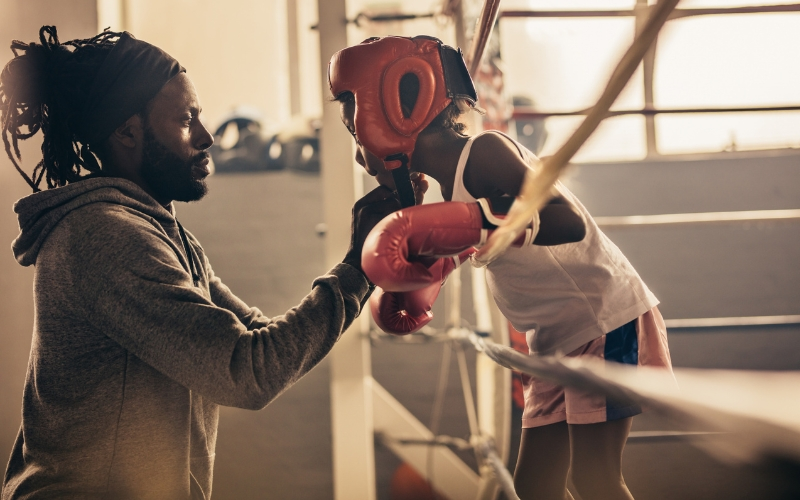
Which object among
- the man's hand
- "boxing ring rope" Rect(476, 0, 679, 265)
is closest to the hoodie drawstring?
the man's hand

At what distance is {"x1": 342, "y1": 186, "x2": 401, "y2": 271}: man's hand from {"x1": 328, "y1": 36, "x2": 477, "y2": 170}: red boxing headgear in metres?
0.07

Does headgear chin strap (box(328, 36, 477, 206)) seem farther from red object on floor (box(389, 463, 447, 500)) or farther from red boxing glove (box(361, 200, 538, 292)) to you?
red object on floor (box(389, 463, 447, 500))

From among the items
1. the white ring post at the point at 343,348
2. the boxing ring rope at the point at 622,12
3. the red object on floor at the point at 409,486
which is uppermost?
the boxing ring rope at the point at 622,12

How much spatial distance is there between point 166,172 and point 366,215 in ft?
1.28

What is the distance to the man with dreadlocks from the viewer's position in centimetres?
80

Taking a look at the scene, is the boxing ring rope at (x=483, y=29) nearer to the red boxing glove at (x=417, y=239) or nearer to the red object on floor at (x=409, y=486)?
the red boxing glove at (x=417, y=239)

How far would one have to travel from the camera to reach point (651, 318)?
41.7 inches

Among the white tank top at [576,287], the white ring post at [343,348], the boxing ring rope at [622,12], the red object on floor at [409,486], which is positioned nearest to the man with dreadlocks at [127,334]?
the white tank top at [576,287]

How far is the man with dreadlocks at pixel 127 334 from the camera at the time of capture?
803 mm

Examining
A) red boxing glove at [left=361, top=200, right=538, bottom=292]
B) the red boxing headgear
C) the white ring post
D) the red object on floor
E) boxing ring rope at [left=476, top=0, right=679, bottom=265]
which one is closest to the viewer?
boxing ring rope at [left=476, top=0, right=679, bottom=265]

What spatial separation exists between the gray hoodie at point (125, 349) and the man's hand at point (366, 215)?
4cm

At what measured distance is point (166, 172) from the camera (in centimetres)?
107

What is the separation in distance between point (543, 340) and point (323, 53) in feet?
4.55

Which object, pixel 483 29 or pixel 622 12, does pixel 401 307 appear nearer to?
pixel 483 29
